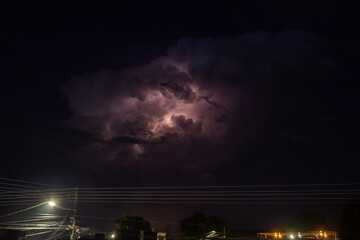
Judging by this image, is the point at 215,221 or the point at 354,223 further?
the point at 215,221

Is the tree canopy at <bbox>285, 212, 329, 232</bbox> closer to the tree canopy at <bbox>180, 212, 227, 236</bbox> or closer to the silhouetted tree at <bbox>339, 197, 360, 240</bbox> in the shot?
the tree canopy at <bbox>180, 212, 227, 236</bbox>

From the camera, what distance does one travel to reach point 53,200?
1462 inches

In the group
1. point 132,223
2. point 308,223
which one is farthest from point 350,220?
point 132,223

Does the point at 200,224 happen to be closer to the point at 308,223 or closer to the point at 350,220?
the point at 308,223

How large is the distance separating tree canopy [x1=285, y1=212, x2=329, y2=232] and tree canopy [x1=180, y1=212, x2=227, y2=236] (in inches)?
842

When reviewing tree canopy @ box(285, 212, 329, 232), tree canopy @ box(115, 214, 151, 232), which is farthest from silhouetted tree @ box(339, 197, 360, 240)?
tree canopy @ box(115, 214, 151, 232)

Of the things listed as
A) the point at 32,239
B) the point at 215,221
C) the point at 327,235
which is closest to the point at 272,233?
the point at 327,235

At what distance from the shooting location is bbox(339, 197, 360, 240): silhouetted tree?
214 ft

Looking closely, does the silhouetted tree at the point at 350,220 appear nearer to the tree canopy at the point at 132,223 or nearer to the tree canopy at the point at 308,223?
the tree canopy at the point at 308,223

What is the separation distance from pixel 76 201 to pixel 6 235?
30.3m

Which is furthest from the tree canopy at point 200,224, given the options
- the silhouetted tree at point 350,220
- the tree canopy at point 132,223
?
the silhouetted tree at point 350,220

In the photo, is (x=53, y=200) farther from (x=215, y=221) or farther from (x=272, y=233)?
(x=215, y=221)

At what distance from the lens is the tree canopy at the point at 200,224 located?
102 m

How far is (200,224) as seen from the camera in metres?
105
